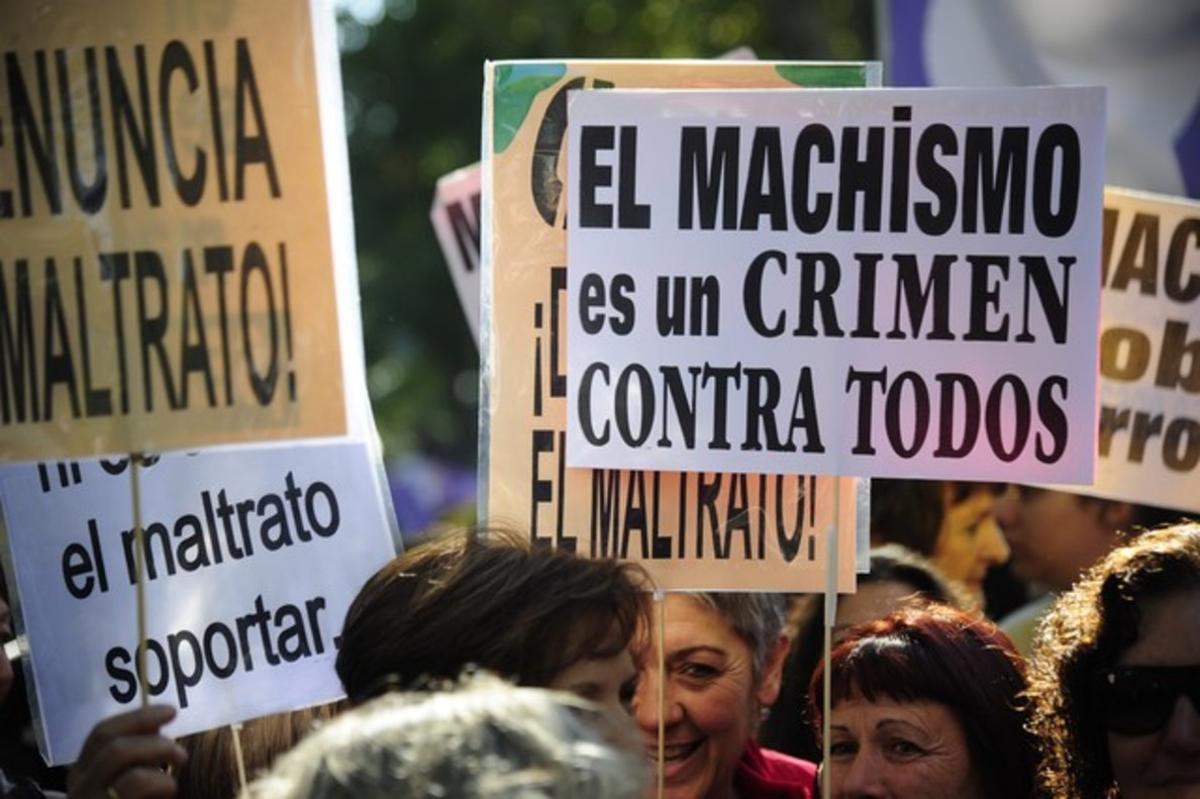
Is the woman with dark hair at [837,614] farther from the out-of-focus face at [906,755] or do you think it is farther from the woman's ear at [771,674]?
the out-of-focus face at [906,755]

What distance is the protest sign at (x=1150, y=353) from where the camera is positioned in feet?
14.8

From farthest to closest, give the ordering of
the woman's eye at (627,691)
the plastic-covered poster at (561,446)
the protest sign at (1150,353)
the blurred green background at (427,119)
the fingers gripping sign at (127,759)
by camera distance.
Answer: the blurred green background at (427,119) < the protest sign at (1150,353) < the plastic-covered poster at (561,446) < the woman's eye at (627,691) < the fingers gripping sign at (127,759)

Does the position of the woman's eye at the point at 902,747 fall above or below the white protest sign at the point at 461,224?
below

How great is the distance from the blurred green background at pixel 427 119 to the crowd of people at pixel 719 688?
14.8 metres

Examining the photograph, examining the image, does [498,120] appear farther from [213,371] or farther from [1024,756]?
[1024,756]

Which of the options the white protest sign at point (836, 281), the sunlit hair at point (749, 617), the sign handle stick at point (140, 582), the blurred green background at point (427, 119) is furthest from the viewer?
the blurred green background at point (427, 119)

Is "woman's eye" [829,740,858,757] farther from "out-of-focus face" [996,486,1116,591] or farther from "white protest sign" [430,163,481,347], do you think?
"white protest sign" [430,163,481,347]

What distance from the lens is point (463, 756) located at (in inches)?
84.7

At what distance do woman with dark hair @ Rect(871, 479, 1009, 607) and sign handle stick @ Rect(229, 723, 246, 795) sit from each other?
2.14 m

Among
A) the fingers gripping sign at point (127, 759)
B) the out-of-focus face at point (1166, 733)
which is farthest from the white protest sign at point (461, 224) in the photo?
the fingers gripping sign at point (127, 759)

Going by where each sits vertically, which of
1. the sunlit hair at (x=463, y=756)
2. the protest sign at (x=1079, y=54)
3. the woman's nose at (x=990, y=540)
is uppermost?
the protest sign at (x=1079, y=54)

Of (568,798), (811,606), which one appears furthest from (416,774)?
(811,606)

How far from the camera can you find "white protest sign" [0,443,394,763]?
12.7 ft

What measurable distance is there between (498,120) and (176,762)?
54.3 inches
